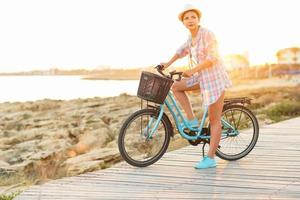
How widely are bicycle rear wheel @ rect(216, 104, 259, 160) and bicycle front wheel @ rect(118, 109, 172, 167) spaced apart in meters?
0.67

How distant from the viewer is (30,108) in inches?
1267

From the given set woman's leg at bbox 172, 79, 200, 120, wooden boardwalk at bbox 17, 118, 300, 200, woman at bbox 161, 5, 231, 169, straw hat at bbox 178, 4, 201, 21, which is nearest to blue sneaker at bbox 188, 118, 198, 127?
woman at bbox 161, 5, 231, 169

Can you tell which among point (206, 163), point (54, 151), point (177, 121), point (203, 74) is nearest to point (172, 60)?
point (203, 74)

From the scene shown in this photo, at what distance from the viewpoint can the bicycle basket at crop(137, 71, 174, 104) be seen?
570cm

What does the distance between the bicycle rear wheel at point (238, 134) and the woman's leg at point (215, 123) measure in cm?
32

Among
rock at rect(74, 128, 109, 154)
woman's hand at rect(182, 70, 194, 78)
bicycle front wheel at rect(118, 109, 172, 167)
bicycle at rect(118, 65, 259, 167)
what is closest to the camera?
woman's hand at rect(182, 70, 194, 78)

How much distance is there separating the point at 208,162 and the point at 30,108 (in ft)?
88.9

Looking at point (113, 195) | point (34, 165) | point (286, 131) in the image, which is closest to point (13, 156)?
point (34, 165)

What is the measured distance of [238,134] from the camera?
6570mm

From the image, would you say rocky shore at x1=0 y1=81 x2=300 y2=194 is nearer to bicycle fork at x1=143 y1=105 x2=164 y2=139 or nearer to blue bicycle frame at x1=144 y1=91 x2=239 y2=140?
blue bicycle frame at x1=144 y1=91 x2=239 y2=140

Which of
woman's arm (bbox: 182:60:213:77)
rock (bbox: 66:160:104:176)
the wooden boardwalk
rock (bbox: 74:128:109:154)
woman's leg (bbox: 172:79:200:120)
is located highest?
woman's arm (bbox: 182:60:213:77)

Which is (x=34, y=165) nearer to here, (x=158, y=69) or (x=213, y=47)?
(x=158, y=69)

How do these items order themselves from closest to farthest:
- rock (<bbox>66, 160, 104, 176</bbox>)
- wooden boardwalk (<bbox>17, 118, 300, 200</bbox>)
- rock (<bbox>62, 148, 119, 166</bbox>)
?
1. wooden boardwalk (<bbox>17, 118, 300, 200</bbox>)
2. rock (<bbox>66, 160, 104, 176</bbox>)
3. rock (<bbox>62, 148, 119, 166</bbox>)

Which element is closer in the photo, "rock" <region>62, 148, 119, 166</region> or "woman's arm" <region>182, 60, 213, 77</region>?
"woman's arm" <region>182, 60, 213, 77</region>
